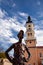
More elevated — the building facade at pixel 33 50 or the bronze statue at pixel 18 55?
the building facade at pixel 33 50

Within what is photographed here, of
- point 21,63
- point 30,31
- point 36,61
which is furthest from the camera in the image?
point 30,31

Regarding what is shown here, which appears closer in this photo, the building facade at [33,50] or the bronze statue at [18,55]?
the bronze statue at [18,55]

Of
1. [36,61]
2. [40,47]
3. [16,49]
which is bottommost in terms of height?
[16,49]

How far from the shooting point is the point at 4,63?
4019 cm

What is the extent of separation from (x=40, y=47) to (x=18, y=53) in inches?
2229

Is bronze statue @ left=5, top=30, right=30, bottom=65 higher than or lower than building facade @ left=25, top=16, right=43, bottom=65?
lower

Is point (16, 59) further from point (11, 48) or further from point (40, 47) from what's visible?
point (40, 47)

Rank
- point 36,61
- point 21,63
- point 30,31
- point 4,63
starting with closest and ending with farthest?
point 21,63 → point 4,63 → point 36,61 → point 30,31

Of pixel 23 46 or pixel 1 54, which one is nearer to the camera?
pixel 23 46

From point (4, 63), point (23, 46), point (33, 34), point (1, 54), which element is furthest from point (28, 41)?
point (23, 46)

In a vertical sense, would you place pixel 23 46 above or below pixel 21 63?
above

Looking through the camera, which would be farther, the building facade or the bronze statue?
the building facade

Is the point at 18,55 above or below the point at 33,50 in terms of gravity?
below

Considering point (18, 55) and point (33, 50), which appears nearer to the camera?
point (18, 55)
